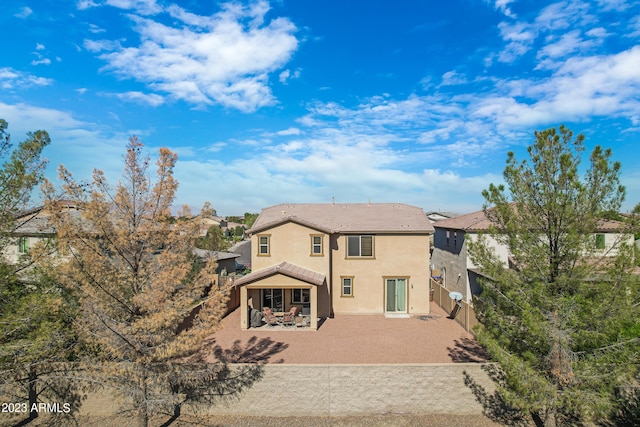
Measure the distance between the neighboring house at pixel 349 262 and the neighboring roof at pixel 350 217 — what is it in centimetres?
6

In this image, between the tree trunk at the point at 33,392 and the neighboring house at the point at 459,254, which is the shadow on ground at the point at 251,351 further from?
the neighboring house at the point at 459,254

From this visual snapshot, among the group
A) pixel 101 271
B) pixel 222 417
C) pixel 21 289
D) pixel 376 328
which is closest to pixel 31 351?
pixel 21 289

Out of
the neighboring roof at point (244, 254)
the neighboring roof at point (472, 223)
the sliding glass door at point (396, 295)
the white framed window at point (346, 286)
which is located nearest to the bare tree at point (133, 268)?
the white framed window at point (346, 286)

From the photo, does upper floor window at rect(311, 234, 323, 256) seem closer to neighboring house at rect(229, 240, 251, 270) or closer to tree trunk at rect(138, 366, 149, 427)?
tree trunk at rect(138, 366, 149, 427)

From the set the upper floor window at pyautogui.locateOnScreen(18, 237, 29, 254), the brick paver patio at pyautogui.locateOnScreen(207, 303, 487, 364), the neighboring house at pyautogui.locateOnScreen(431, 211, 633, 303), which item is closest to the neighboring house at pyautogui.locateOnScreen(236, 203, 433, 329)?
the brick paver patio at pyautogui.locateOnScreen(207, 303, 487, 364)

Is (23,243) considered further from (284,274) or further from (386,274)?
(386,274)

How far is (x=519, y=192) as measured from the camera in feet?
29.6

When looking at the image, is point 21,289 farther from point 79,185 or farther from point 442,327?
point 442,327

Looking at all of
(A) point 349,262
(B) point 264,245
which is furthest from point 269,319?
(A) point 349,262

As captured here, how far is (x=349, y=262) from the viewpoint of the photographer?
65.6 feet

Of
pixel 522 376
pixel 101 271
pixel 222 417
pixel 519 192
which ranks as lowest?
pixel 222 417

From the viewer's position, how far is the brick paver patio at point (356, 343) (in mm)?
13352

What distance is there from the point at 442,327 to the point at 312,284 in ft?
24.5

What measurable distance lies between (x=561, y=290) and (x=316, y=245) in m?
12.6
